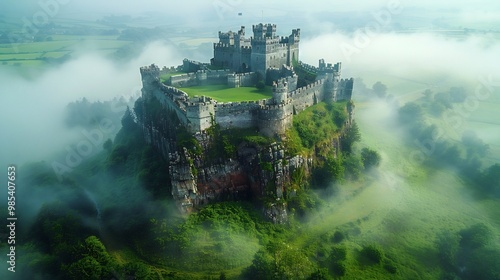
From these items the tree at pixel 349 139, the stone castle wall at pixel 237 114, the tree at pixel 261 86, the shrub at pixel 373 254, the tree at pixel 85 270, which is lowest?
the shrub at pixel 373 254

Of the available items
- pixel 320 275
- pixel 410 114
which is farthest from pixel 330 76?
pixel 410 114

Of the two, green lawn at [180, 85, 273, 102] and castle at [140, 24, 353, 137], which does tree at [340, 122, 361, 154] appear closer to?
castle at [140, 24, 353, 137]

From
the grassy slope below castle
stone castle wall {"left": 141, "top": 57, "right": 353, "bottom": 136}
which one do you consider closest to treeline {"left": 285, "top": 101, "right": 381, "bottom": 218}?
the grassy slope below castle

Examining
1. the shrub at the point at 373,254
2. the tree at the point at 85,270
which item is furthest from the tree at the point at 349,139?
the tree at the point at 85,270

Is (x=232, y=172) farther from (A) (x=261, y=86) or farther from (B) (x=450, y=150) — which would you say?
(B) (x=450, y=150)

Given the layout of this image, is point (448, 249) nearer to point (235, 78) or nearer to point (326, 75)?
Result: point (326, 75)

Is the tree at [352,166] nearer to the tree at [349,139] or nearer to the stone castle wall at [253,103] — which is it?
the tree at [349,139]

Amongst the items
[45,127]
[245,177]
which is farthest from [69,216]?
[45,127]
